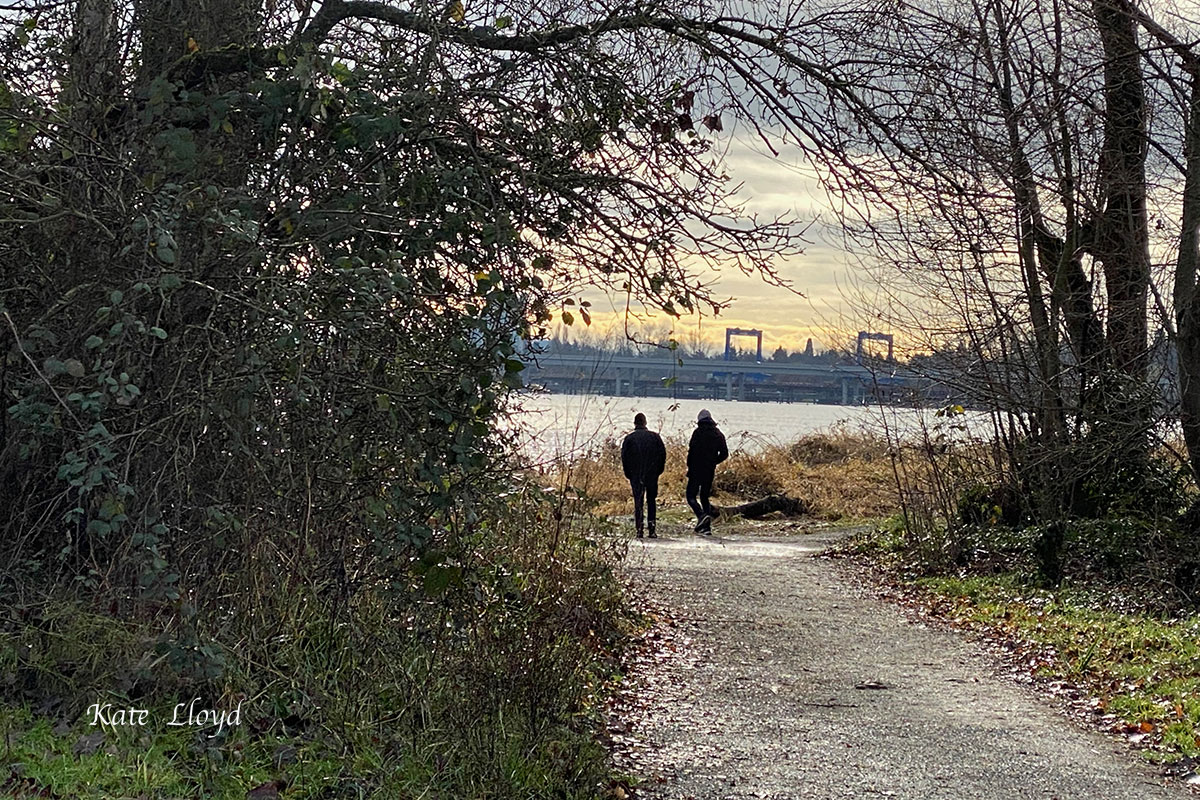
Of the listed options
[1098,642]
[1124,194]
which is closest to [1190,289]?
[1124,194]

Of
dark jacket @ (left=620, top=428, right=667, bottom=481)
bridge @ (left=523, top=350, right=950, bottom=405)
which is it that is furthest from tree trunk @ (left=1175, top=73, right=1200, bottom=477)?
dark jacket @ (left=620, top=428, right=667, bottom=481)

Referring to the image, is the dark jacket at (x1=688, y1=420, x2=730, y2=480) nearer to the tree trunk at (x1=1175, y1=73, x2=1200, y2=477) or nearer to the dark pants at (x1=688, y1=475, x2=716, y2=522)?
the dark pants at (x1=688, y1=475, x2=716, y2=522)

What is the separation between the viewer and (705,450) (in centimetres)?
1964

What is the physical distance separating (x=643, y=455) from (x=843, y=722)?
11400 mm

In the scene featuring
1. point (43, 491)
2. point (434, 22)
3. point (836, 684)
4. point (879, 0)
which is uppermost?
point (879, 0)

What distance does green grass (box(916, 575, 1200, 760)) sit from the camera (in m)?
7.48

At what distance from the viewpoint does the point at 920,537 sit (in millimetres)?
15516

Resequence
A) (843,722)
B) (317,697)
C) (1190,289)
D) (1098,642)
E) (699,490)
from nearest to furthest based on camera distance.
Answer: (317,697), (843,722), (1098,642), (1190,289), (699,490)

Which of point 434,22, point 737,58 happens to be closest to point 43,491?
point 434,22

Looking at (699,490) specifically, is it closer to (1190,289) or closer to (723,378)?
(1190,289)

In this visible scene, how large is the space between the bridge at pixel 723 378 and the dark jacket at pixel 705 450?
103 centimetres

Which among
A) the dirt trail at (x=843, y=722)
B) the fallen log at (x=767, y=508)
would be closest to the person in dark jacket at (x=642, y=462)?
the fallen log at (x=767, y=508)

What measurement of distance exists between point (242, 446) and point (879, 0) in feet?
15.7

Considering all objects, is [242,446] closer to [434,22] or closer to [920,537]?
[434,22]
